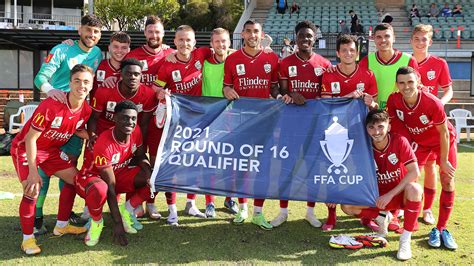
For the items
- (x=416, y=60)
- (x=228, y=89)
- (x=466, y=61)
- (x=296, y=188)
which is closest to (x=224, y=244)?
(x=296, y=188)

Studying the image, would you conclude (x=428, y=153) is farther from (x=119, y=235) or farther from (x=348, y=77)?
(x=119, y=235)

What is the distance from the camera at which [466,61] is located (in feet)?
60.5

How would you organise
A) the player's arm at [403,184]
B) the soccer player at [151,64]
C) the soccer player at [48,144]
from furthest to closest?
1. the soccer player at [151,64]
2. the player's arm at [403,184]
3. the soccer player at [48,144]

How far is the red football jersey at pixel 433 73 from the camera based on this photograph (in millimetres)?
5215

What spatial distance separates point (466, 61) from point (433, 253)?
16.4 meters

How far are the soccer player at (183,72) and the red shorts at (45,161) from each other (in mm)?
1190

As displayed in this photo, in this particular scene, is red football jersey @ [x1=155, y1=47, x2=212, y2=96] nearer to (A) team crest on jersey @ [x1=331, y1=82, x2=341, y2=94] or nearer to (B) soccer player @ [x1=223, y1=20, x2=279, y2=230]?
(B) soccer player @ [x1=223, y1=20, x2=279, y2=230]

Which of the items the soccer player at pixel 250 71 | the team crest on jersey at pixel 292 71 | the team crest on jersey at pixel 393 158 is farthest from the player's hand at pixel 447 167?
the soccer player at pixel 250 71

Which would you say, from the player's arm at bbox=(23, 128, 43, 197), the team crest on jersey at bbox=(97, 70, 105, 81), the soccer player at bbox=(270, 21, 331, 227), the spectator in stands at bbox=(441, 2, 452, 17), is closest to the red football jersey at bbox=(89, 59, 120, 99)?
the team crest on jersey at bbox=(97, 70, 105, 81)

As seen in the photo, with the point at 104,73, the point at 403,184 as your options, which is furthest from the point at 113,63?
the point at 403,184

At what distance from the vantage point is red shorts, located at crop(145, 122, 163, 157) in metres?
5.18

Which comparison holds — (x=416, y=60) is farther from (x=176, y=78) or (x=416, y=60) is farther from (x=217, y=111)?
(x=176, y=78)

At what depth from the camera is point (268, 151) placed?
461 centimetres

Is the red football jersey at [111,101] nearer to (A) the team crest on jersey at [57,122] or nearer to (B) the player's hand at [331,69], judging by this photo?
(A) the team crest on jersey at [57,122]
